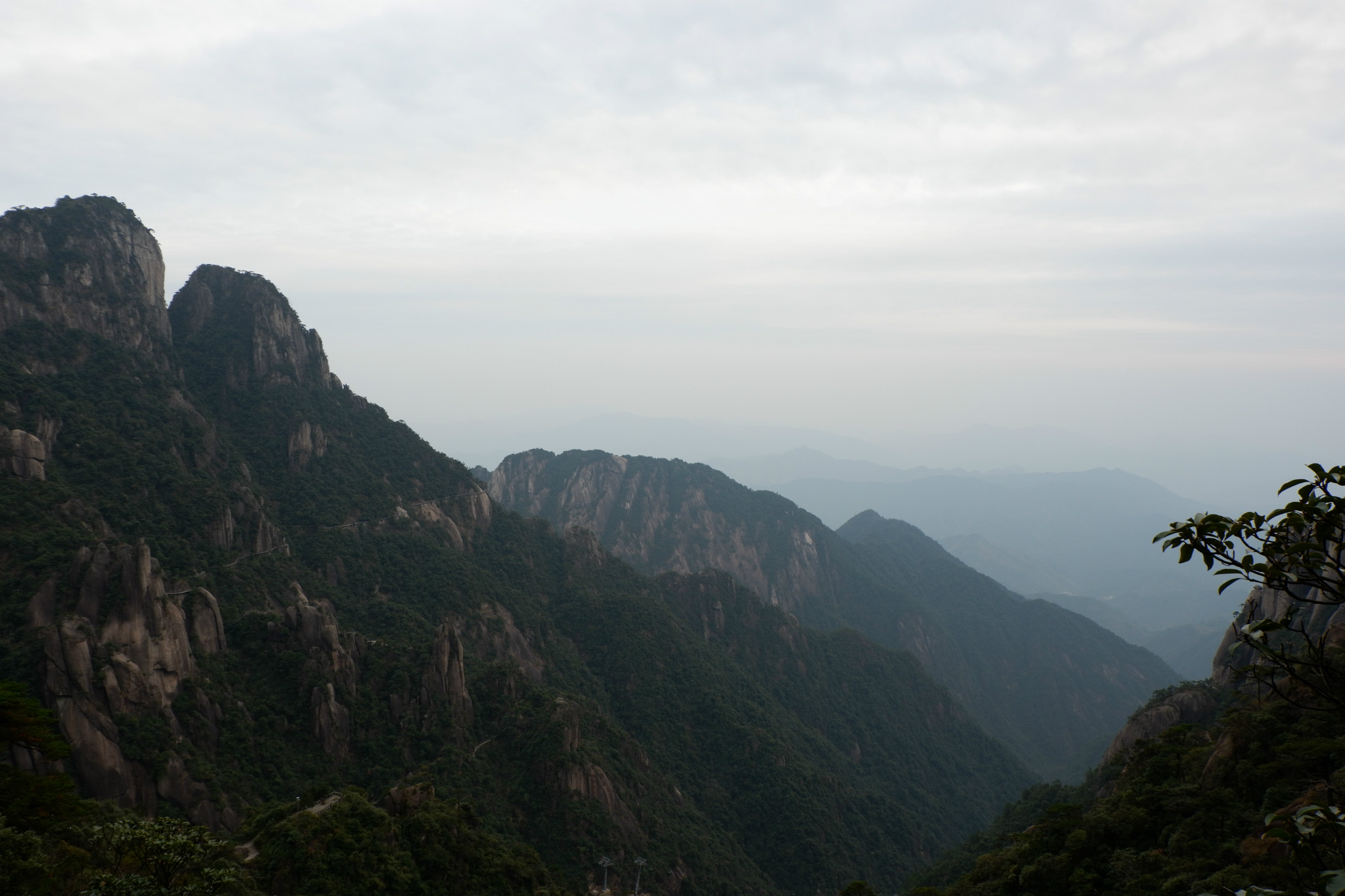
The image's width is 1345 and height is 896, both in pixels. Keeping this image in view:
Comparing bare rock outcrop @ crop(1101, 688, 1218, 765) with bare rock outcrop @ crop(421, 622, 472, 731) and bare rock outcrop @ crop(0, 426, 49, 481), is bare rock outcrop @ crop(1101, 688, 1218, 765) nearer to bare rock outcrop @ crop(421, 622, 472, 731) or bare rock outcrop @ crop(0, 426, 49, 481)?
bare rock outcrop @ crop(421, 622, 472, 731)

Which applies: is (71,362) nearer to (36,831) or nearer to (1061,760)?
(36,831)

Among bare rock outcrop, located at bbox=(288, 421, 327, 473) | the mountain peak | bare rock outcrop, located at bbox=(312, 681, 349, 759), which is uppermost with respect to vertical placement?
the mountain peak

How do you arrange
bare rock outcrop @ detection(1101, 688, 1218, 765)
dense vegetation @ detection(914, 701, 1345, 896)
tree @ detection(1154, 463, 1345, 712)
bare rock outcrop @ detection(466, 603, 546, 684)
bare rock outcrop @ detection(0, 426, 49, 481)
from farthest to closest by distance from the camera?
bare rock outcrop @ detection(466, 603, 546, 684) < bare rock outcrop @ detection(1101, 688, 1218, 765) < bare rock outcrop @ detection(0, 426, 49, 481) < dense vegetation @ detection(914, 701, 1345, 896) < tree @ detection(1154, 463, 1345, 712)

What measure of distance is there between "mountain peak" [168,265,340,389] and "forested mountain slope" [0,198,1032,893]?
1.22 feet

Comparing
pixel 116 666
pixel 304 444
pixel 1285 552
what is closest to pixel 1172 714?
pixel 1285 552

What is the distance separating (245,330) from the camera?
108625mm

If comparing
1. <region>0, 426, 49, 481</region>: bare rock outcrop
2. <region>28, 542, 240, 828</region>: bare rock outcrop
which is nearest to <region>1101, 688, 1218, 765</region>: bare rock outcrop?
<region>28, 542, 240, 828</region>: bare rock outcrop

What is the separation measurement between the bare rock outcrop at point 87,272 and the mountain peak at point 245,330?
19.9ft

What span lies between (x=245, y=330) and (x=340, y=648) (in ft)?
204

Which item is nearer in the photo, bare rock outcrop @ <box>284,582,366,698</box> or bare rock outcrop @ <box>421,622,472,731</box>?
bare rock outcrop @ <box>284,582,366,698</box>

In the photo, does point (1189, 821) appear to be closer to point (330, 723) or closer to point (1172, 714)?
point (1172, 714)

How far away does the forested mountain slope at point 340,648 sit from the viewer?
52.9 metres

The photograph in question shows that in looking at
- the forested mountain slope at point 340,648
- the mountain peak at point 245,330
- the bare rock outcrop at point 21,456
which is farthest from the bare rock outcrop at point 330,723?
the mountain peak at point 245,330

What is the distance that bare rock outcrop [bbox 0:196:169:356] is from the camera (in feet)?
270
